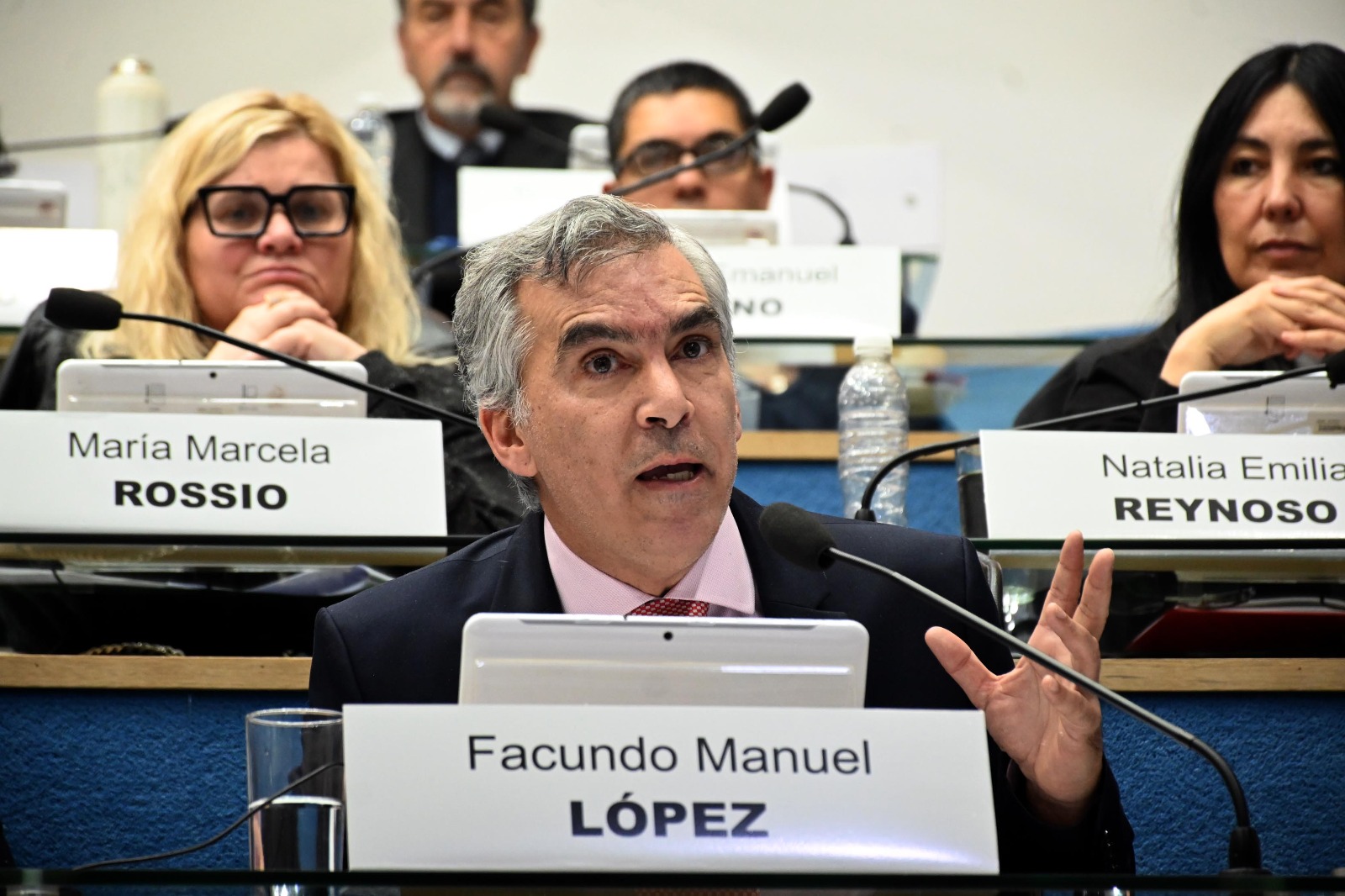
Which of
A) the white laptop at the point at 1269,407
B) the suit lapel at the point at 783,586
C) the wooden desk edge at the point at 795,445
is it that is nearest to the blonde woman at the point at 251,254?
the wooden desk edge at the point at 795,445

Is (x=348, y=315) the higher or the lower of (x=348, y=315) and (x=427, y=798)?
the higher

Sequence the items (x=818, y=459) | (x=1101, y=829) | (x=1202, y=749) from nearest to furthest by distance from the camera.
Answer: (x=1202, y=749) < (x=1101, y=829) < (x=818, y=459)

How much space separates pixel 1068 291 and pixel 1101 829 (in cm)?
420

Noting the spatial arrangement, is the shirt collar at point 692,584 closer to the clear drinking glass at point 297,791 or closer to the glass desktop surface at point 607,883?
the clear drinking glass at point 297,791

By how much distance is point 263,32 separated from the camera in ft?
18.2

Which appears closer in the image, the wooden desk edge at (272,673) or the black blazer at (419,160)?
the wooden desk edge at (272,673)

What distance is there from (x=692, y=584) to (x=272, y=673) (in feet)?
1.63

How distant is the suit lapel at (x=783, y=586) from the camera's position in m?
1.63

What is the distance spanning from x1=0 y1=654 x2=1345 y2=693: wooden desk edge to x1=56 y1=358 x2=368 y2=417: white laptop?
0.31 m

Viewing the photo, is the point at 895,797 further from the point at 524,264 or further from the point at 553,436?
the point at 524,264

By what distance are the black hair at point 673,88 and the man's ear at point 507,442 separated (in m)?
1.73

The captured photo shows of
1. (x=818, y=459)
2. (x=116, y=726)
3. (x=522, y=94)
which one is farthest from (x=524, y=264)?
(x=522, y=94)

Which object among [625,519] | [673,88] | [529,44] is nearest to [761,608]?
[625,519]

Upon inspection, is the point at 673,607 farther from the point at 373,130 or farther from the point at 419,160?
the point at 419,160
